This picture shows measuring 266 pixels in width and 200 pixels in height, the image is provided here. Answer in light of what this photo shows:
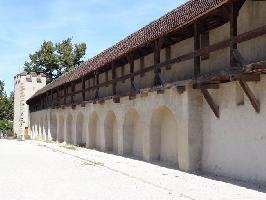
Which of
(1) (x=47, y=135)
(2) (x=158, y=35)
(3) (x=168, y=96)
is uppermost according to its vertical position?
(2) (x=158, y=35)

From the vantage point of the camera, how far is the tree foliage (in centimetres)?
4988

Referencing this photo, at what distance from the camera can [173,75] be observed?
14750 mm

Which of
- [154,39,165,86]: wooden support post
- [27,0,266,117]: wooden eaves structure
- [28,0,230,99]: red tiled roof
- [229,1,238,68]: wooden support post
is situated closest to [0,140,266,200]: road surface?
[27,0,266,117]: wooden eaves structure

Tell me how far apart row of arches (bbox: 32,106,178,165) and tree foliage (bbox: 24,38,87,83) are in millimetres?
23161

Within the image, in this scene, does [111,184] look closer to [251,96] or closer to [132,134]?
[251,96]

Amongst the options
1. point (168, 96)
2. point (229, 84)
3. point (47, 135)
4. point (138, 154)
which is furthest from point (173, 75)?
point (47, 135)

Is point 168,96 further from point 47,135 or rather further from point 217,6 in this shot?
point 47,135

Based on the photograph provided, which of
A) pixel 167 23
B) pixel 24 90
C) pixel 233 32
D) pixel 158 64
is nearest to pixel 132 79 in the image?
pixel 158 64

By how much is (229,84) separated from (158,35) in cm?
295

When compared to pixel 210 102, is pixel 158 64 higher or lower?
higher

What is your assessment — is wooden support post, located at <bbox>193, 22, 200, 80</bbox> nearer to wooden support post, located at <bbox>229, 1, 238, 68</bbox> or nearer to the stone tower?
wooden support post, located at <bbox>229, 1, 238, 68</bbox>

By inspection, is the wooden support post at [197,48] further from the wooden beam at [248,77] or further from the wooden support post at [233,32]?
the wooden beam at [248,77]

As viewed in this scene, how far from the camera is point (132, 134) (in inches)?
734

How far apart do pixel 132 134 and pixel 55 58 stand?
3306 centimetres
